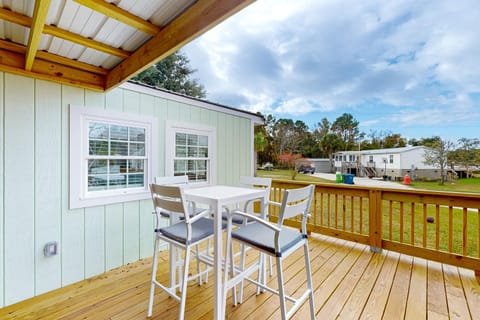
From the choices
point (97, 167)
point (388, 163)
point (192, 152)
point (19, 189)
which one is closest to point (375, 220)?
point (388, 163)

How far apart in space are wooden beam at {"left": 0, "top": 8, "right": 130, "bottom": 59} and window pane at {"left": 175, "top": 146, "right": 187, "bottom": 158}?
1.58 meters

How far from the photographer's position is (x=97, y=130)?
8.34 feet

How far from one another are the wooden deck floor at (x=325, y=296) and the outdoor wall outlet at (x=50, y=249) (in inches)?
15.5

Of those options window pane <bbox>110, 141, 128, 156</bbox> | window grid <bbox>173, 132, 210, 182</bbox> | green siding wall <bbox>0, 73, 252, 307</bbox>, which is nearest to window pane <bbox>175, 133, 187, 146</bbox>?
window grid <bbox>173, 132, 210, 182</bbox>

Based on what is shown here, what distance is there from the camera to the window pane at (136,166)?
2855mm

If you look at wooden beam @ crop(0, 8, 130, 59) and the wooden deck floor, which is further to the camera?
the wooden deck floor

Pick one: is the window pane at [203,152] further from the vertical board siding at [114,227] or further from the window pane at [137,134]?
the vertical board siding at [114,227]

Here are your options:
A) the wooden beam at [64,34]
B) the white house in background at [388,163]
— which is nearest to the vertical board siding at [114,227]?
the wooden beam at [64,34]

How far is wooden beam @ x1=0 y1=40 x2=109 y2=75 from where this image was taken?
1.84 metres

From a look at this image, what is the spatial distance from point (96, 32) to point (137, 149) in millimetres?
1544

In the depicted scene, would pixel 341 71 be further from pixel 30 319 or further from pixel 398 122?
pixel 30 319

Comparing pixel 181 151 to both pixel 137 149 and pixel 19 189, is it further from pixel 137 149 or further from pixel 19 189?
pixel 19 189

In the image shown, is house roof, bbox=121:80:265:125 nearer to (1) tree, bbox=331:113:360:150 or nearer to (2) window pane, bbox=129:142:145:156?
(2) window pane, bbox=129:142:145:156

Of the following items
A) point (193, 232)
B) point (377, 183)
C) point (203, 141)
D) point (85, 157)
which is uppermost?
point (203, 141)
